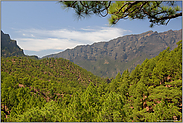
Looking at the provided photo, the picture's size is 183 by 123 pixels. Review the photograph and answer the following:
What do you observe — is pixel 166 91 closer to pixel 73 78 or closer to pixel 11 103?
pixel 11 103

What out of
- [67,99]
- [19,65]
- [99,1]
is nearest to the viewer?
[99,1]

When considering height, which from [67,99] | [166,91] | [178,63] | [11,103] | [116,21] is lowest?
[67,99]

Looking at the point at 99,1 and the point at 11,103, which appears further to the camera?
the point at 11,103

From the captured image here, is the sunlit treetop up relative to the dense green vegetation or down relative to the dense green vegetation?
up

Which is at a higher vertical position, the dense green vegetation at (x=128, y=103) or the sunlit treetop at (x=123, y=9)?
the sunlit treetop at (x=123, y=9)

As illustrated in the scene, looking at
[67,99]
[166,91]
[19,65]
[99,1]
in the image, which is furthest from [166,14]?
[19,65]

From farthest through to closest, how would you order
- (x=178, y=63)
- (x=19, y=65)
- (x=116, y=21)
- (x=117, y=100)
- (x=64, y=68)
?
(x=64, y=68)
(x=19, y=65)
(x=178, y=63)
(x=117, y=100)
(x=116, y=21)

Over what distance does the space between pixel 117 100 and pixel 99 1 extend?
418 inches

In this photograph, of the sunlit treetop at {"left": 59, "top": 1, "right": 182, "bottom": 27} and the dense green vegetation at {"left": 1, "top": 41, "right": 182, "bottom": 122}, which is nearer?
the sunlit treetop at {"left": 59, "top": 1, "right": 182, "bottom": 27}

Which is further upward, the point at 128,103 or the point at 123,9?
the point at 123,9

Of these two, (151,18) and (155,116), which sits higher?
(151,18)

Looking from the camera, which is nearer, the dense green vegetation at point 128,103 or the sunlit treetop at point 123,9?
the sunlit treetop at point 123,9

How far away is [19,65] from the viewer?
8512cm

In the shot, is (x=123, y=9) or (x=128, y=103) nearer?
(x=123, y=9)
